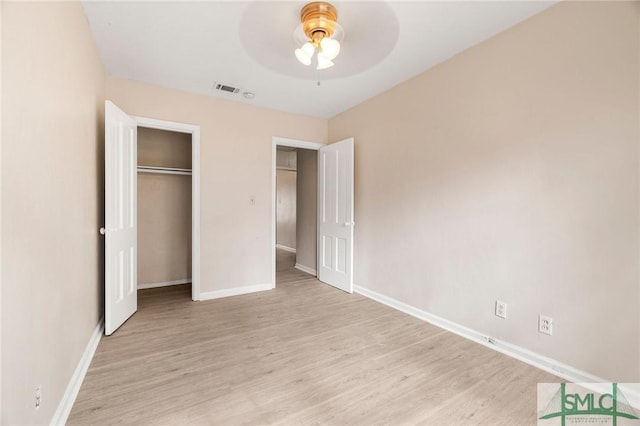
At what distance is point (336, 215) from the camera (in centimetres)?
393

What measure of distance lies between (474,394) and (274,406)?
122 cm

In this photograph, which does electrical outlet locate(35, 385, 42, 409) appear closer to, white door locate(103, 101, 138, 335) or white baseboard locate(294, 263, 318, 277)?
white door locate(103, 101, 138, 335)

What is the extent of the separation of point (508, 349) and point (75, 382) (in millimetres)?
3023

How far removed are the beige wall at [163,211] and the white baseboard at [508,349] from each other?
10.2ft

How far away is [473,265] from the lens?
2434 millimetres

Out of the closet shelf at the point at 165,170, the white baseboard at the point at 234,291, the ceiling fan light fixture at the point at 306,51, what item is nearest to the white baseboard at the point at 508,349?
the white baseboard at the point at 234,291

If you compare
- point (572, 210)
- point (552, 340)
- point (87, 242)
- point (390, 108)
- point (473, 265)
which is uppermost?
point (390, 108)

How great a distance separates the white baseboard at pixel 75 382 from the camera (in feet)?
4.76

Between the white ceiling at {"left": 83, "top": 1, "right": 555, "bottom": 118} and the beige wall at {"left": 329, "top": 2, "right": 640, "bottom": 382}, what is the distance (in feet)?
0.94

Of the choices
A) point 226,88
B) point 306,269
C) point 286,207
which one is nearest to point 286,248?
point 286,207

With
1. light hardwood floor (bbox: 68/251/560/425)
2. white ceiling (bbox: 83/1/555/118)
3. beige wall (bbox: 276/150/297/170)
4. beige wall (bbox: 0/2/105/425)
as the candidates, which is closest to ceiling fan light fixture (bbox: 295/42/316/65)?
white ceiling (bbox: 83/1/555/118)

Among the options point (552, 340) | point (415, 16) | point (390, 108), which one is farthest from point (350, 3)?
point (552, 340)

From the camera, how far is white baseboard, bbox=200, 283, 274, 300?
11.3 ft

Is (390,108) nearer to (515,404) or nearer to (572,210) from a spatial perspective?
(572,210)
